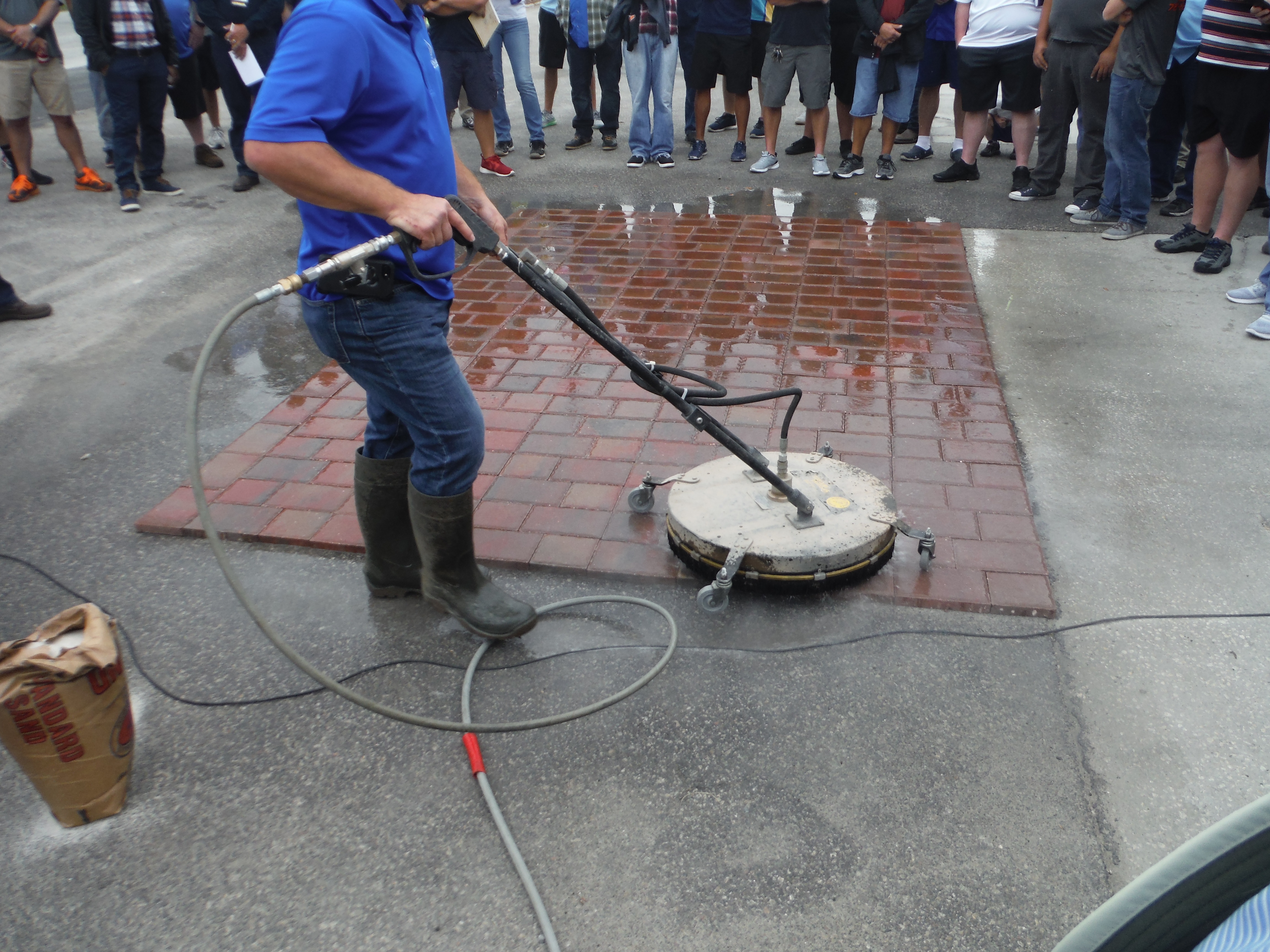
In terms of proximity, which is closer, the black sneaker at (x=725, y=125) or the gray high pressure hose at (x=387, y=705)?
the gray high pressure hose at (x=387, y=705)

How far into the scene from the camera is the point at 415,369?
237 cm

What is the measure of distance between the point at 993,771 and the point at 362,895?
1.54 m

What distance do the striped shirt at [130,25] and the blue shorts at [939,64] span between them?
6.21 m

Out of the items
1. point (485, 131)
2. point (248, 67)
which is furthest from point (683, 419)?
point (248, 67)

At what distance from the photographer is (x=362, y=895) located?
2068 mm

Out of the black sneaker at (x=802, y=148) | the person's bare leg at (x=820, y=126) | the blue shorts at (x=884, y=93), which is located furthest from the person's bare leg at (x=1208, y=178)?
the black sneaker at (x=802, y=148)

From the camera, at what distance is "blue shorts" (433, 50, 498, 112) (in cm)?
771

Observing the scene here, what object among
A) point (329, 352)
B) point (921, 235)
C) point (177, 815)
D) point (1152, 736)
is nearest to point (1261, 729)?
point (1152, 736)

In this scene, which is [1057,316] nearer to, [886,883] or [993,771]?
[993,771]

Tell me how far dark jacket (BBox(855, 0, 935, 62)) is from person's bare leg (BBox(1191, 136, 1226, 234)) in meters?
2.45

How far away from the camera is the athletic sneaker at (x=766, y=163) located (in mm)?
7926

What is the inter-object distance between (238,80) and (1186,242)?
749 centimetres

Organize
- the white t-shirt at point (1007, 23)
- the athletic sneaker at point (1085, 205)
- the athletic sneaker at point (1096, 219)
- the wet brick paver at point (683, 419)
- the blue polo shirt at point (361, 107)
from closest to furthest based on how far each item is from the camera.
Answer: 1. the blue polo shirt at point (361, 107)
2. the wet brick paver at point (683, 419)
3. the athletic sneaker at point (1096, 219)
4. the athletic sneaker at point (1085, 205)
5. the white t-shirt at point (1007, 23)

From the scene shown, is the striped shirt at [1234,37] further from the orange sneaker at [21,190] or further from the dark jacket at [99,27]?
the orange sneaker at [21,190]
